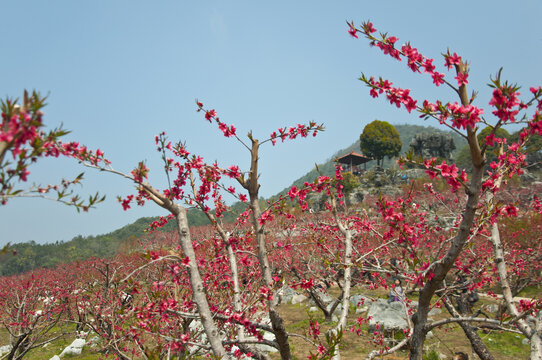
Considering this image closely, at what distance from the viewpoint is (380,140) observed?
171 feet

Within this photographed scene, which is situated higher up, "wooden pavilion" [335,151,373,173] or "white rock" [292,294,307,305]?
"wooden pavilion" [335,151,373,173]

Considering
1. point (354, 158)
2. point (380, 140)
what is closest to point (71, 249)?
point (354, 158)

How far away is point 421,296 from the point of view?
3.52 meters

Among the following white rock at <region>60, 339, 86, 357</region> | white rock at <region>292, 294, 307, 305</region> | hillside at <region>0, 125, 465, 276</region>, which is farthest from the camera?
hillside at <region>0, 125, 465, 276</region>

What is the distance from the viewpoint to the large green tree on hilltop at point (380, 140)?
52.2 m

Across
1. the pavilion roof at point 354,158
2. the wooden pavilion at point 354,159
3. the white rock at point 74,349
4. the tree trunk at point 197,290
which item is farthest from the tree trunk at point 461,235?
the pavilion roof at point 354,158

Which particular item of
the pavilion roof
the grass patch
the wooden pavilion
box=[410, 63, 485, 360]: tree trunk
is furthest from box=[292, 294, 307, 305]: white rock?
the pavilion roof

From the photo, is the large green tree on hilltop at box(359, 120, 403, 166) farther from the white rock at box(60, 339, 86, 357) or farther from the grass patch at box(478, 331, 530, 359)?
the white rock at box(60, 339, 86, 357)

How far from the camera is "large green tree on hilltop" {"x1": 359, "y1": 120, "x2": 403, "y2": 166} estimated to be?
171ft

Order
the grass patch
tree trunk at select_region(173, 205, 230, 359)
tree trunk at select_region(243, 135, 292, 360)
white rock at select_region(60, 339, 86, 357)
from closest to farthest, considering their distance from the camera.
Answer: tree trunk at select_region(173, 205, 230, 359) → tree trunk at select_region(243, 135, 292, 360) → the grass patch → white rock at select_region(60, 339, 86, 357)

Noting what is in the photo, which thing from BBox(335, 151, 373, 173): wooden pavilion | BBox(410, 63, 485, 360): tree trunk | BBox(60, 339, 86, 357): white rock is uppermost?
BBox(335, 151, 373, 173): wooden pavilion

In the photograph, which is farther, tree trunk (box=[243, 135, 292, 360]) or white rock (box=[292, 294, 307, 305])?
white rock (box=[292, 294, 307, 305])

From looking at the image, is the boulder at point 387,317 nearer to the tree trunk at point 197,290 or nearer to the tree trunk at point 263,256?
the tree trunk at point 263,256

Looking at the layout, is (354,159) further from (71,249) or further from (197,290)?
(71,249)
